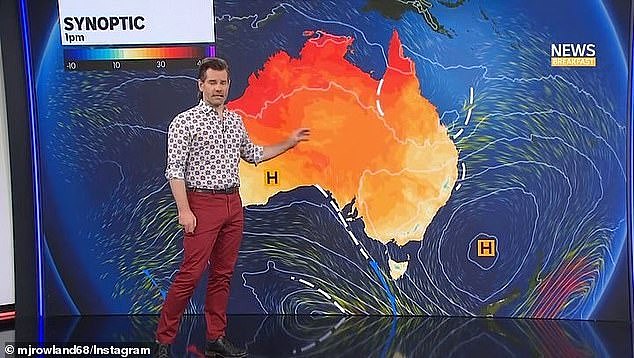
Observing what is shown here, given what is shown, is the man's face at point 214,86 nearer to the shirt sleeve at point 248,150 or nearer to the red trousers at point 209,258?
the shirt sleeve at point 248,150

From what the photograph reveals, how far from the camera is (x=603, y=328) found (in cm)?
438

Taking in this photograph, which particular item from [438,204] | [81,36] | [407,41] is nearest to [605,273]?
[438,204]

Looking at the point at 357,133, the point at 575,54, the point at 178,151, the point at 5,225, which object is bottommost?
the point at 5,225

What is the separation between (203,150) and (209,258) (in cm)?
48

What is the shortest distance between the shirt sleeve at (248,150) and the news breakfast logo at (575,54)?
1577 mm

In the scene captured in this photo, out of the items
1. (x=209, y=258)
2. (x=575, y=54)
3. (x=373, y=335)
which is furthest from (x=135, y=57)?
(x=575, y=54)

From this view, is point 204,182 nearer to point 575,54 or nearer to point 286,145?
point 286,145

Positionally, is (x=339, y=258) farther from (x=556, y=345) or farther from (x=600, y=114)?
(x=600, y=114)

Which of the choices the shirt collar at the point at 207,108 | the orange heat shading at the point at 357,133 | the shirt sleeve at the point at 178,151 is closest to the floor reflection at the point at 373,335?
the orange heat shading at the point at 357,133

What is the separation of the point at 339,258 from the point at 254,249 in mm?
448

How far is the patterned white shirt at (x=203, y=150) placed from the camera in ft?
12.1

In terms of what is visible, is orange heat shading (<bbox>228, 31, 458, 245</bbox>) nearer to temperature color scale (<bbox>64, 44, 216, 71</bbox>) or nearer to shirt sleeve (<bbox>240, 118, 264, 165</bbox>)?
temperature color scale (<bbox>64, 44, 216, 71</bbox>)

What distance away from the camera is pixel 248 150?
13.0ft

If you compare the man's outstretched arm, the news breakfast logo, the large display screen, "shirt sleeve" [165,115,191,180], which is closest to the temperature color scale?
the large display screen
